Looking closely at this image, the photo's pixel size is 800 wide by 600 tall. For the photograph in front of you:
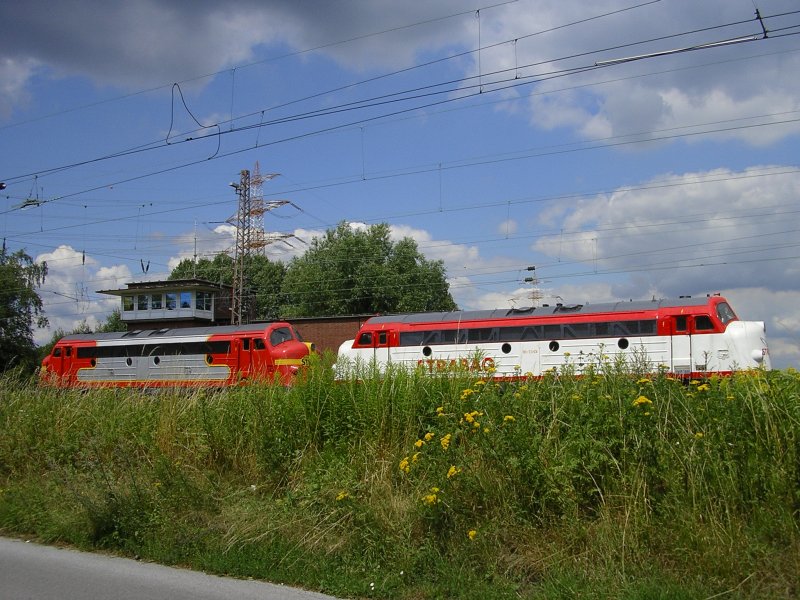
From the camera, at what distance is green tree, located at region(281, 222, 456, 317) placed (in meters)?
64.8

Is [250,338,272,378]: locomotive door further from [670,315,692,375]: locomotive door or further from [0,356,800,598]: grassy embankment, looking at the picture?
[0,356,800,598]: grassy embankment

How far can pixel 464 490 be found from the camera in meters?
6.44

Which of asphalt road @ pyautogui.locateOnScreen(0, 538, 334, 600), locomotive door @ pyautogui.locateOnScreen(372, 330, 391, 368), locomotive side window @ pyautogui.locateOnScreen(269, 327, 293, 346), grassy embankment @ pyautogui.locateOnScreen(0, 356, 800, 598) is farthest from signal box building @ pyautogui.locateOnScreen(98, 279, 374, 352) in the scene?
asphalt road @ pyautogui.locateOnScreen(0, 538, 334, 600)

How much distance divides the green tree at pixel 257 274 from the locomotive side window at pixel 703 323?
5603 centimetres

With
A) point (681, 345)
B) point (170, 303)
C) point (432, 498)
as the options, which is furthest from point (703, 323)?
point (170, 303)

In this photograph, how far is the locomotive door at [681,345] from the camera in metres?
21.1

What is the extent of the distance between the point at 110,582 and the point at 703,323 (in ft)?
62.2

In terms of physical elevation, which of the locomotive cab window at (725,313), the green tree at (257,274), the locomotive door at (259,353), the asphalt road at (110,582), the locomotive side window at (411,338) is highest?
the green tree at (257,274)

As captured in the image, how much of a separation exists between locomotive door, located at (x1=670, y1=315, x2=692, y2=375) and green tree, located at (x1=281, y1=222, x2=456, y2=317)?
4366 centimetres

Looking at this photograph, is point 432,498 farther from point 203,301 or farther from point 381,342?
point 203,301

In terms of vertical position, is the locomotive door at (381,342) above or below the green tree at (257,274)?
below

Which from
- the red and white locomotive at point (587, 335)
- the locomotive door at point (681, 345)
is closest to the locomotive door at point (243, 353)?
the red and white locomotive at point (587, 335)

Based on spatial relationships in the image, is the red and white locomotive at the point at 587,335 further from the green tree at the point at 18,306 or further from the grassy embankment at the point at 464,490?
the green tree at the point at 18,306

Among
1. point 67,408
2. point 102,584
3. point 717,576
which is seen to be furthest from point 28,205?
point 717,576
